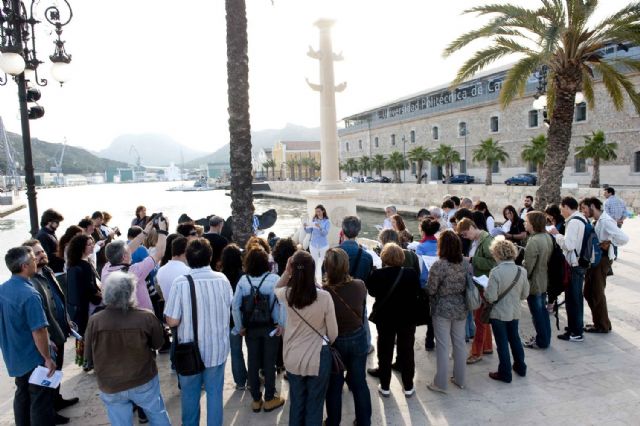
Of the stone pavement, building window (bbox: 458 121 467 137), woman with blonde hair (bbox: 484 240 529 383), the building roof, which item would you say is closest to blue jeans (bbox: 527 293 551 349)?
the stone pavement

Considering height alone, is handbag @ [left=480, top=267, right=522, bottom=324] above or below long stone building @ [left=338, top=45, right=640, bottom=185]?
below

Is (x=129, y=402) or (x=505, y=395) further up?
(x=129, y=402)

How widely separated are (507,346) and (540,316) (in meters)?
1.00

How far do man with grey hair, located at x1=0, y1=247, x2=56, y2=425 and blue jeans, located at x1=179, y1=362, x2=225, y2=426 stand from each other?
3.49ft

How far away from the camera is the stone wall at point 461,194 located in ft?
61.9

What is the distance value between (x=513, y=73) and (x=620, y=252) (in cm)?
540

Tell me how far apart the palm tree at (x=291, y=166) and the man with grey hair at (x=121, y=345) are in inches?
3316

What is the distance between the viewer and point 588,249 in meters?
5.19

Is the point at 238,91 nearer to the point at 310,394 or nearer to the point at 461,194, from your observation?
the point at 310,394

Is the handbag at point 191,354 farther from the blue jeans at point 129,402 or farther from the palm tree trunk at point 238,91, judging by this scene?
the palm tree trunk at point 238,91

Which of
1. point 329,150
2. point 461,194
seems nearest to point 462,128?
point 461,194

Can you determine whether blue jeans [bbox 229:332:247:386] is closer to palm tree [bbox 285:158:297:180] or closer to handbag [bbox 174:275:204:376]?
handbag [bbox 174:275:204:376]

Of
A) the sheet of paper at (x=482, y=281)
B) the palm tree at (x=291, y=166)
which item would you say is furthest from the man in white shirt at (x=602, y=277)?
the palm tree at (x=291, y=166)

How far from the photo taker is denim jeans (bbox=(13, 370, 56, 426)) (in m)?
3.34
